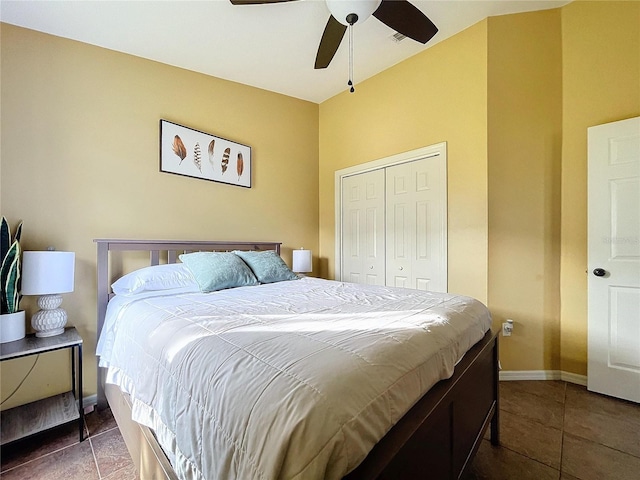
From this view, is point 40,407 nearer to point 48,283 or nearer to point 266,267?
point 48,283

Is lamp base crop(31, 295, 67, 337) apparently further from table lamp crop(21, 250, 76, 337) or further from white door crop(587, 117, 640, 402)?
white door crop(587, 117, 640, 402)

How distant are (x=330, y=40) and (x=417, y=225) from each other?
1772mm

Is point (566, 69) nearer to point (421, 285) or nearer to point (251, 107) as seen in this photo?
point (421, 285)

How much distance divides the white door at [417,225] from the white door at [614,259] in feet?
3.54

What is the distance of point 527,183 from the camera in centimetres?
244

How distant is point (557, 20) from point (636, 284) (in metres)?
2.25

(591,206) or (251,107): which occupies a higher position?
(251,107)

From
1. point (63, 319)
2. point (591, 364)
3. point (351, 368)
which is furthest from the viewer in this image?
point (591, 364)

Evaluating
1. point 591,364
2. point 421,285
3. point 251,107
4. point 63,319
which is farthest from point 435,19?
point 63,319

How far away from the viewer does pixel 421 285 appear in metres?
2.83

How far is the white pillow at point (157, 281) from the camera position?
1945mm

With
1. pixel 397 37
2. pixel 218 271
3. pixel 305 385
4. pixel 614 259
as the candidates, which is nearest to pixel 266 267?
pixel 218 271

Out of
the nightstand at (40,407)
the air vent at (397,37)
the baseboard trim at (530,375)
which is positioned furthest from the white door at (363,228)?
the nightstand at (40,407)

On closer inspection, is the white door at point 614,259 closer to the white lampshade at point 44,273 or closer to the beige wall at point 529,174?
the beige wall at point 529,174
